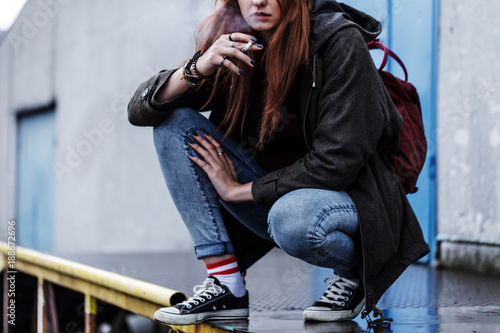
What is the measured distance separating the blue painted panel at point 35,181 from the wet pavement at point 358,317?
3.76 meters

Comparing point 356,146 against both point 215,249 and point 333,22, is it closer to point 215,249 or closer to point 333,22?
point 333,22

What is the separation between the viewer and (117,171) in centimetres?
541

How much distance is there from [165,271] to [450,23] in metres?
1.93

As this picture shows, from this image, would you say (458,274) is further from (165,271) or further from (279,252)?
(279,252)

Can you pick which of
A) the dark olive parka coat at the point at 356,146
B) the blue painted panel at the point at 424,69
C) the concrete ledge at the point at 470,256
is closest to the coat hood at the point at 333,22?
the dark olive parka coat at the point at 356,146

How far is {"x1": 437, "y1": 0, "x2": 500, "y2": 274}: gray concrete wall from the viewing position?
2545 mm

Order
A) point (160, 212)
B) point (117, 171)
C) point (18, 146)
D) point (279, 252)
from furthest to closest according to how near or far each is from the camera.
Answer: point (18, 146) → point (117, 171) → point (160, 212) → point (279, 252)

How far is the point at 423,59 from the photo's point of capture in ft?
9.86

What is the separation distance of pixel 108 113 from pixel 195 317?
4.43m

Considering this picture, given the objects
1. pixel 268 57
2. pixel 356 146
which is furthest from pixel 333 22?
pixel 356 146

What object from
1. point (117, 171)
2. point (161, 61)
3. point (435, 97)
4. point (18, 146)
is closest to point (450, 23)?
point (435, 97)

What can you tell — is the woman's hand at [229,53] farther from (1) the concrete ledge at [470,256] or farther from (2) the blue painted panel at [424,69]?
(2) the blue painted panel at [424,69]

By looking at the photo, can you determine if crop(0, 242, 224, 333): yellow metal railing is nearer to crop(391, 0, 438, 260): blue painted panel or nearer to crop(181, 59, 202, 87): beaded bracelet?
crop(181, 59, 202, 87): beaded bracelet

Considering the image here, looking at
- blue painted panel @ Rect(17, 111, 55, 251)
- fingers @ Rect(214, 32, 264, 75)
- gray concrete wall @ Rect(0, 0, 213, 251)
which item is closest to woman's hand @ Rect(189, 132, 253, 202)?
fingers @ Rect(214, 32, 264, 75)
